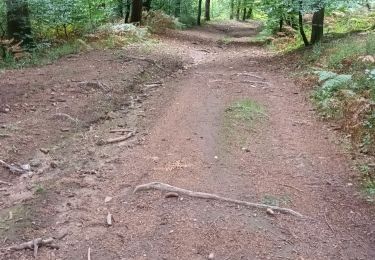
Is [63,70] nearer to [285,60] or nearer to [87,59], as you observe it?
[87,59]

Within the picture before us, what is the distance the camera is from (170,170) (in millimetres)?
6051

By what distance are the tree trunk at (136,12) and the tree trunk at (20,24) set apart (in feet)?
23.4

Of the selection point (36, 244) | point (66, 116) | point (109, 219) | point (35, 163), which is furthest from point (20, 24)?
point (36, 244)

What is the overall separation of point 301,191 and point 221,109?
3.44 m

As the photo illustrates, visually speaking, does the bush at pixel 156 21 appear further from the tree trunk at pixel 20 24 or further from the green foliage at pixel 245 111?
the green foliage at pixel 245 111

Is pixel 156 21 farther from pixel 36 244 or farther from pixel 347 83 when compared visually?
pixel 36 244

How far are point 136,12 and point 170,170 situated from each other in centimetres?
1599

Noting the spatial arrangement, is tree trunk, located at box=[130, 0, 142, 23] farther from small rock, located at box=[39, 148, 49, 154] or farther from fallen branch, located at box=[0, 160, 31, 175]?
fallen branch, located at box=[0, 160, 31, 175]

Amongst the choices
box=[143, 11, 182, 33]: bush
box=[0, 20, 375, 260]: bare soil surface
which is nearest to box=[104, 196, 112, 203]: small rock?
box=[0, 20, 375, 260]: bare soil surface

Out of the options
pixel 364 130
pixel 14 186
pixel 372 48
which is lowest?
pixel 14 186

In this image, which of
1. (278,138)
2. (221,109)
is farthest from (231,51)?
(278,138)

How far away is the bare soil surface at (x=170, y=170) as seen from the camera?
4.59 meters

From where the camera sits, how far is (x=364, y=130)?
7109mm

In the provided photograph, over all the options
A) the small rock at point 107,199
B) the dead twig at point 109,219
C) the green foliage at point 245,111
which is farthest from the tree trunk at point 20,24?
the dead twig at point 109,219
